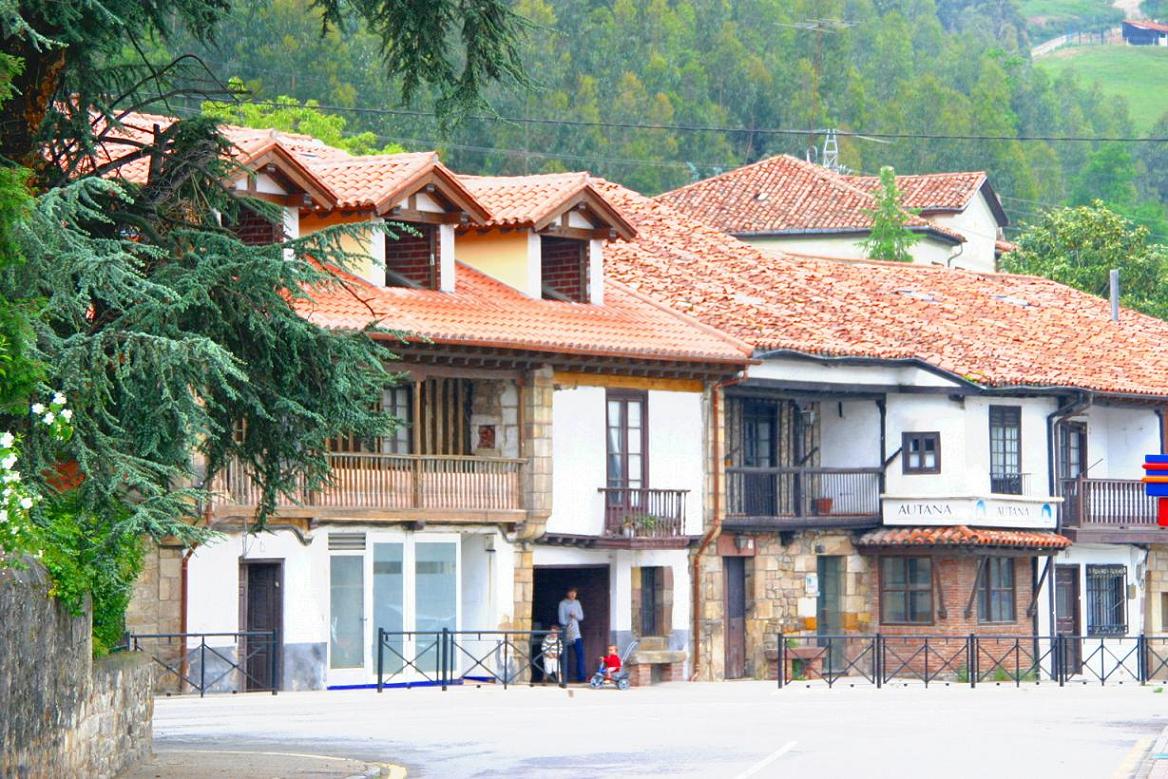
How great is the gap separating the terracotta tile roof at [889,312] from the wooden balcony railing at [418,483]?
6.23 m

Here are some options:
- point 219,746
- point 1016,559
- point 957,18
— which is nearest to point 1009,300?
point 1016,559

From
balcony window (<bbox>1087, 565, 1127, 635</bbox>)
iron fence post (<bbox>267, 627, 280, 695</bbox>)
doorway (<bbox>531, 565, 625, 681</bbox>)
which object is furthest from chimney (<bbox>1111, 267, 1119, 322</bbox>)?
iron fence post (<bbox>267, 627, 280, 695</bbox>)

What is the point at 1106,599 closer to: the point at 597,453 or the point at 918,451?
the point at 918,451

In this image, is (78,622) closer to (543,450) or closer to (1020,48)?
(543,450)

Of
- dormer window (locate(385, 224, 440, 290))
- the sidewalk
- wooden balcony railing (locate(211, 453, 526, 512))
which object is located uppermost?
dormer window (locate(385, 224, 440, 290))

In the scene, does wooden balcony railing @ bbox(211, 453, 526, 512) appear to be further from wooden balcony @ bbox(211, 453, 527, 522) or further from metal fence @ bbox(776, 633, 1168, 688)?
metal fence @ bbox(776, 633, 1168, 688)

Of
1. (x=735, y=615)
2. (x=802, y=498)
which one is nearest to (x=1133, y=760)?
(x=735, y=615)

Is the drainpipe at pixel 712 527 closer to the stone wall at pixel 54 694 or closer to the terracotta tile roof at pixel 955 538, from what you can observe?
the terracotta tile roof at pixel 955 538

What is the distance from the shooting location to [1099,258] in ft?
221

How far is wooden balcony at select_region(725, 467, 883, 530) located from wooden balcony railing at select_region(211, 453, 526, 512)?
234 inches

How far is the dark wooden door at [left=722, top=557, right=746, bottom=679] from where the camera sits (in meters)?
42.7

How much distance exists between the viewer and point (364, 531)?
35.9 meters

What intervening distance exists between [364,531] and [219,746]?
12.9 m

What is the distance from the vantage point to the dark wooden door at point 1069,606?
47375 mm
